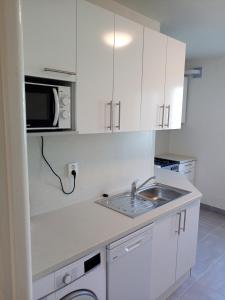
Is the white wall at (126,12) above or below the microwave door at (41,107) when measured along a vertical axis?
above

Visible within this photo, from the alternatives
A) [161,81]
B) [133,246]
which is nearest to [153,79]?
[161,81]

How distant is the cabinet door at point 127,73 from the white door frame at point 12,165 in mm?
1163

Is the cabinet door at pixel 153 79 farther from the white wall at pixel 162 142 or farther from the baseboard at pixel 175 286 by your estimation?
the white wall at pixel 162 142

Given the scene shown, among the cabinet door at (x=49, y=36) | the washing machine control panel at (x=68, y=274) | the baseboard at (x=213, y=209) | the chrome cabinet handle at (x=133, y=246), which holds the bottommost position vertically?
the baseboard at (x=213, y=209)

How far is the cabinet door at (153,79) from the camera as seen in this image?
6.27ft

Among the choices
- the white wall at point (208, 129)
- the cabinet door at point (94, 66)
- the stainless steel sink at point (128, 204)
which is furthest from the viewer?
the white wall at point (208, 129)

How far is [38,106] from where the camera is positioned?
1.33 metres

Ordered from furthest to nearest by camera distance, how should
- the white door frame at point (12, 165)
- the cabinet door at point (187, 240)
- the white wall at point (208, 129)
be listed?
the white wall at point (208, 129) < the cabinet door at point (187, 240) < the white door frame at point (12, 165)

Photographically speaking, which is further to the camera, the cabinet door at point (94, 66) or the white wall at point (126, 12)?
the white wall at point (126, 12)

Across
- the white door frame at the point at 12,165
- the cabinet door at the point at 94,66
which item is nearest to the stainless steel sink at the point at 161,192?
the cabinet door at the point at 94,66

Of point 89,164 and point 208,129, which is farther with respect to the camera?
point 208,129

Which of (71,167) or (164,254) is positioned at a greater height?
(71,167)

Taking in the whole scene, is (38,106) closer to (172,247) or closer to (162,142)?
(172,247)

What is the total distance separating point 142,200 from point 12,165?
167 centimetres
